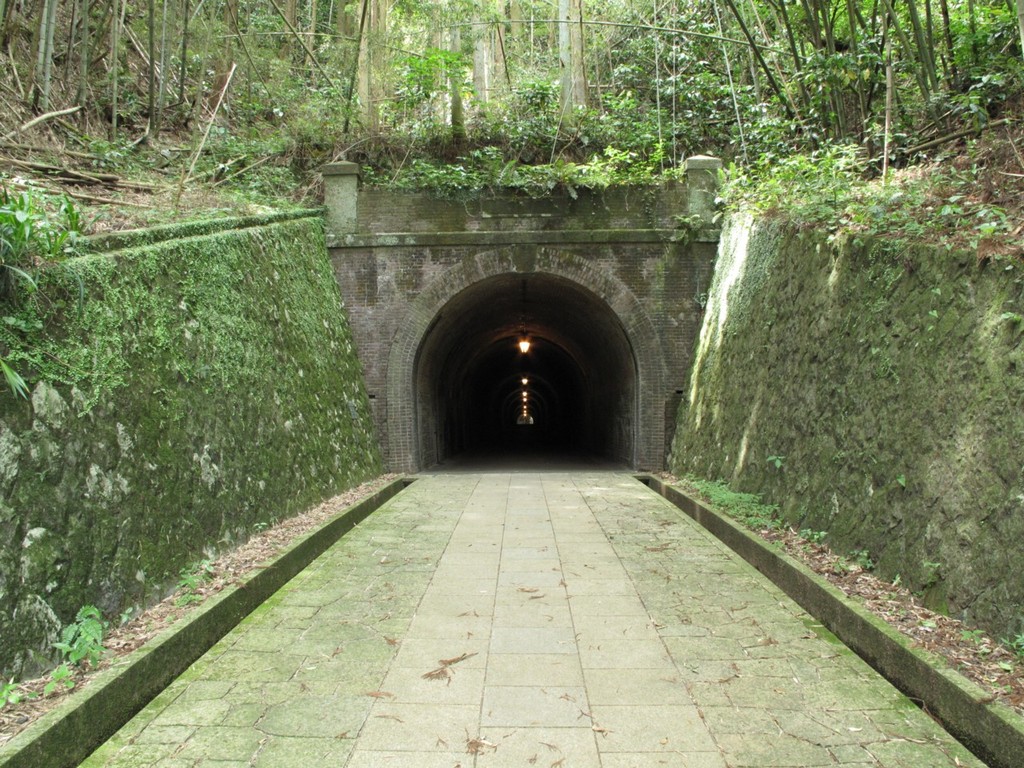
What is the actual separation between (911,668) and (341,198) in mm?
9794

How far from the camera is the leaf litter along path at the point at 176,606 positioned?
2809mm

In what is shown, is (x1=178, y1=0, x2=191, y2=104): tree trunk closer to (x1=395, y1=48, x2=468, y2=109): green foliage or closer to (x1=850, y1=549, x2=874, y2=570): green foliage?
(x1=395, y1=48, x2=468, y2=109): green foliage

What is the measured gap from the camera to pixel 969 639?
329 cm

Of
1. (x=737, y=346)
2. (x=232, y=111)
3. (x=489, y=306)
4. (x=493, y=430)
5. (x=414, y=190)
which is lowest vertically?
(x=493, y=430)

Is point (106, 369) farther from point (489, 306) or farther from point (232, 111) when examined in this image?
point (232, 111)

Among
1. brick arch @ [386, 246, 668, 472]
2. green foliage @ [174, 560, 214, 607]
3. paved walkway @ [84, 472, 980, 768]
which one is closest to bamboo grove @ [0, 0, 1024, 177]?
brick arch @ [386, 246, 668, 472]

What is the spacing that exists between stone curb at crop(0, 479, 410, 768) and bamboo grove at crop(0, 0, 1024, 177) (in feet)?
18.7

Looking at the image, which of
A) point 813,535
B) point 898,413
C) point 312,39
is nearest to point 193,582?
point 813,535

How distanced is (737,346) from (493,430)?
1964 centimetres

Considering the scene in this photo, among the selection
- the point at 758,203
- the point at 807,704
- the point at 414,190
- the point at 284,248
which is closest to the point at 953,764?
the point at 807,704

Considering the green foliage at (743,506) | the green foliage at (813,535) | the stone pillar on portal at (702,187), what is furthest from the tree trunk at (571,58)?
the green foliage at (813,535)

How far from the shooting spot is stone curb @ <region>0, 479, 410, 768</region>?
8.62 feet

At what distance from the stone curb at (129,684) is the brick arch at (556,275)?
6.05 metres

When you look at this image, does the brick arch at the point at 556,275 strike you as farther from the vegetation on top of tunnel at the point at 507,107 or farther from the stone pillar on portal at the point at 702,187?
the stone pillar on portal at the point at 702,187
